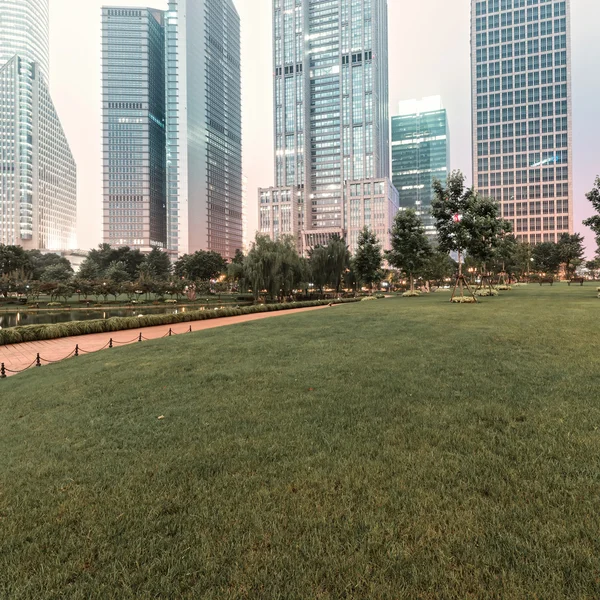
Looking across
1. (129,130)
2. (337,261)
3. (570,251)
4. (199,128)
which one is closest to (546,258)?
(570,251)

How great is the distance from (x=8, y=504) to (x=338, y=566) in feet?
11.2

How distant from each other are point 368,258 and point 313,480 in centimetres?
4731

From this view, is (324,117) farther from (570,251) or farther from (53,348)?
(53,348)

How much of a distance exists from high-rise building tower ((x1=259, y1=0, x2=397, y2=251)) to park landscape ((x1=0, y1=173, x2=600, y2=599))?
537 ft

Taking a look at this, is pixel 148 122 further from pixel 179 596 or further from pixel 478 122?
pixel 179 596

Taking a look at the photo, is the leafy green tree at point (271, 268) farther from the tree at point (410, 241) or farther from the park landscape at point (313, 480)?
the park landscape at point (313, 480)

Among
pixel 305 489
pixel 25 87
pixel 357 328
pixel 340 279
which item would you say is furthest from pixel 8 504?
pixel 25 87

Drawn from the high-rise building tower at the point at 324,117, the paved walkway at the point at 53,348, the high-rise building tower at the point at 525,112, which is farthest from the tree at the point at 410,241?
the high-rise building tower at the point at 324,117

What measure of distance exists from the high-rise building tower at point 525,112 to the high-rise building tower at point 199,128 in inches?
4645

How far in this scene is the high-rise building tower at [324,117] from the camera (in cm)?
17312

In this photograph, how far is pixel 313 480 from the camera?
3.69 m

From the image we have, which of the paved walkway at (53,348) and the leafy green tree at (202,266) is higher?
the leafy green tree at (202,266)

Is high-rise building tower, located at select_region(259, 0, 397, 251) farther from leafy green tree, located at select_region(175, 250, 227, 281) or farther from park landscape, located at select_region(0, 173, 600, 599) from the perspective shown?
park landscape, located at select_region(0, 173, 600, 599)

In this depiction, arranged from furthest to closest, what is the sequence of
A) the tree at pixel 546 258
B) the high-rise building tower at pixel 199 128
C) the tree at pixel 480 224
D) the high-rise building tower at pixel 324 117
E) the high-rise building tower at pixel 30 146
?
1. the high-rise building tower at pixel 324 117
2. the high-rise building tower at pixel 199 128
3. the high-rise building tower at pixel 30 146
4. the tree at pixel 546 258
5. the tree at pixel 480 224
